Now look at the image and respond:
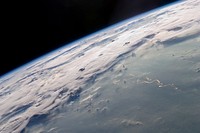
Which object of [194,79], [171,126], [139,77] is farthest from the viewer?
[139,77]

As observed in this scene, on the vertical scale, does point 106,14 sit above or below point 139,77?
above

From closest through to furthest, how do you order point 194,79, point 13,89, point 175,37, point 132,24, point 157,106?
point 157,106 → point 194,79 → point 175,37 → point 13,89 → point 132,24

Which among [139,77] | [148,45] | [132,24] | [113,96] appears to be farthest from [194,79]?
[132,24]

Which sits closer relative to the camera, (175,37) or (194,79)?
(194,79)

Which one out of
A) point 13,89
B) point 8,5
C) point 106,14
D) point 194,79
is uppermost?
point 8,5

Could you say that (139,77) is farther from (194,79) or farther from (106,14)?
(106,14)

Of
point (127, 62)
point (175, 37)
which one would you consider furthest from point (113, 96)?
point (175, 37)

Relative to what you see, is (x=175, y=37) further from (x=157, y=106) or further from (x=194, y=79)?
(x=157, y=106)
